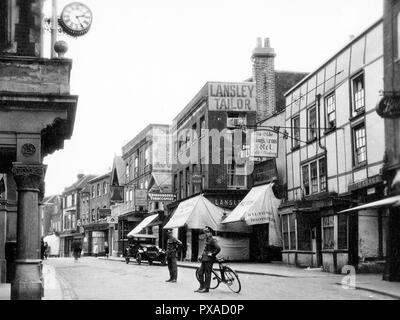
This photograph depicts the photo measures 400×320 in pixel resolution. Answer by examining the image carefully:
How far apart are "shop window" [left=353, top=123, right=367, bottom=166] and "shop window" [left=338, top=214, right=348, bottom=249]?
218 cm

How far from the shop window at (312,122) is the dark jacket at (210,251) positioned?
12.6 metres

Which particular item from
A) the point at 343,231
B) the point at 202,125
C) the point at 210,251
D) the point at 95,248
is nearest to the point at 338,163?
the point at 343,231

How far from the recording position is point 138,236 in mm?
38750

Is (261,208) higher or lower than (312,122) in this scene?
lower

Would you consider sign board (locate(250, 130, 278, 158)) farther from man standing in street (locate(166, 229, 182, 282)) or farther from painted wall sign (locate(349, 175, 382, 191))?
man standing in street (locate(166, 229, 182, 282))

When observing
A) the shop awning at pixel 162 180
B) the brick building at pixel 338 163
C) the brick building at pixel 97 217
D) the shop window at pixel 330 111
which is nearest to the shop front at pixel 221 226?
the brick building at pixel 338 163

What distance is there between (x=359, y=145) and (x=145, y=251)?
16.2 m

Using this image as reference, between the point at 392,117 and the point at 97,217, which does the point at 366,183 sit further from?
the point at 97,217

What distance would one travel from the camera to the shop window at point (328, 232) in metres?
24.8

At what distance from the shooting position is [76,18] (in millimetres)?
15391

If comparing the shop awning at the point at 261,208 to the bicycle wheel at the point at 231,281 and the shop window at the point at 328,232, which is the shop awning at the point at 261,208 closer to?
the shop window at the point at 328,232

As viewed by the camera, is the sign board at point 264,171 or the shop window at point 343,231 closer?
the shop window at point 343,231

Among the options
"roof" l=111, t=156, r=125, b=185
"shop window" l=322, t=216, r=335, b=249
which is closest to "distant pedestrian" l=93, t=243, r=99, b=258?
"roof" l=111, t=156, r=125, b=185
